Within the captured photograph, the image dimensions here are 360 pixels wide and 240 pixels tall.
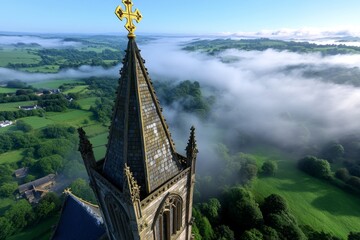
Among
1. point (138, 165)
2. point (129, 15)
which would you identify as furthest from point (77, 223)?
point (129, 15)

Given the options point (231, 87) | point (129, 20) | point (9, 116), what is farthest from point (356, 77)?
point (9, 116)

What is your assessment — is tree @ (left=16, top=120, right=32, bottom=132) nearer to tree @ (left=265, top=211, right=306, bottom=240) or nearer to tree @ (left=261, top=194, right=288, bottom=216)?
tree @ (left=261, top=194, right=288, bottom=216)

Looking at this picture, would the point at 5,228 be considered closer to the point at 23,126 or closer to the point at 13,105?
the point at 23,126

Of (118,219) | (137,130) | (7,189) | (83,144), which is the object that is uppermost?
(137,130)

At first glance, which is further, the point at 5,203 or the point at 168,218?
the point at 5,203

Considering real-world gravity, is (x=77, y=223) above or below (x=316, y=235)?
above

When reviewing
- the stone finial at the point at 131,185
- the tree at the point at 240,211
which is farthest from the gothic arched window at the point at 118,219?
the tree at the point at 240,211

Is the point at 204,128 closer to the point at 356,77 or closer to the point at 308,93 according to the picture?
the point at 308,93
